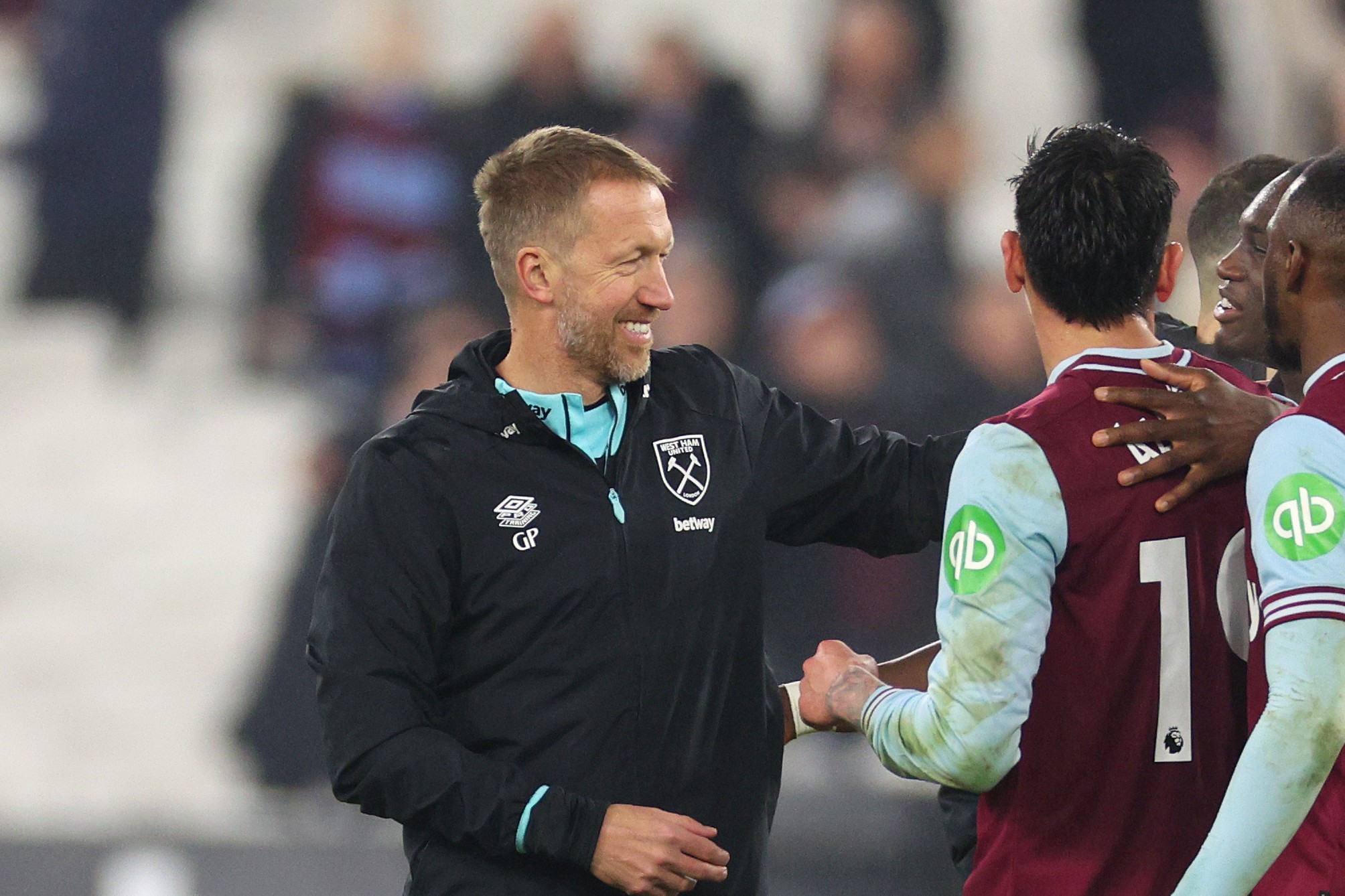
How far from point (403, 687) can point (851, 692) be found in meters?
0.59

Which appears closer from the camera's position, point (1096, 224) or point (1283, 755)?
point (1283, 755)

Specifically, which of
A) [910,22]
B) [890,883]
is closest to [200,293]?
[910,22]

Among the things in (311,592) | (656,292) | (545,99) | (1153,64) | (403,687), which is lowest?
(311,592)

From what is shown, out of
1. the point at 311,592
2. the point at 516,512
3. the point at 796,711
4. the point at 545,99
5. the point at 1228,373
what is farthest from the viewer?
the point at 545,99

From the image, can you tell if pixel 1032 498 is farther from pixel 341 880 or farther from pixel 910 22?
pixel 910 22

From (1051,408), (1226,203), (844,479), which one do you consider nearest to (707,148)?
(1226,203)

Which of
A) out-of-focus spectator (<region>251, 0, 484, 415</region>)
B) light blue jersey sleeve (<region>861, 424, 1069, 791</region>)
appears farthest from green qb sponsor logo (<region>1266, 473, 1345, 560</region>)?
out-of-focus spectator (<region>251, 0, 484, 415</region>)

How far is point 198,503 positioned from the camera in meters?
6.12

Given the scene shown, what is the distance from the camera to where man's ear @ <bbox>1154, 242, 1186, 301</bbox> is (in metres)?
1.87

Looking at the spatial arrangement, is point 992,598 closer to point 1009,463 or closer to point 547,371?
point 1009,463

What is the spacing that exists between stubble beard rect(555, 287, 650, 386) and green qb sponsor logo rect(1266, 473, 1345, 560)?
0.97 meters

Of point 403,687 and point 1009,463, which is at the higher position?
point 1009,463

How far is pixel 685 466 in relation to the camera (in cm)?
229

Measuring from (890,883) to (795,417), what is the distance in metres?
3.04
